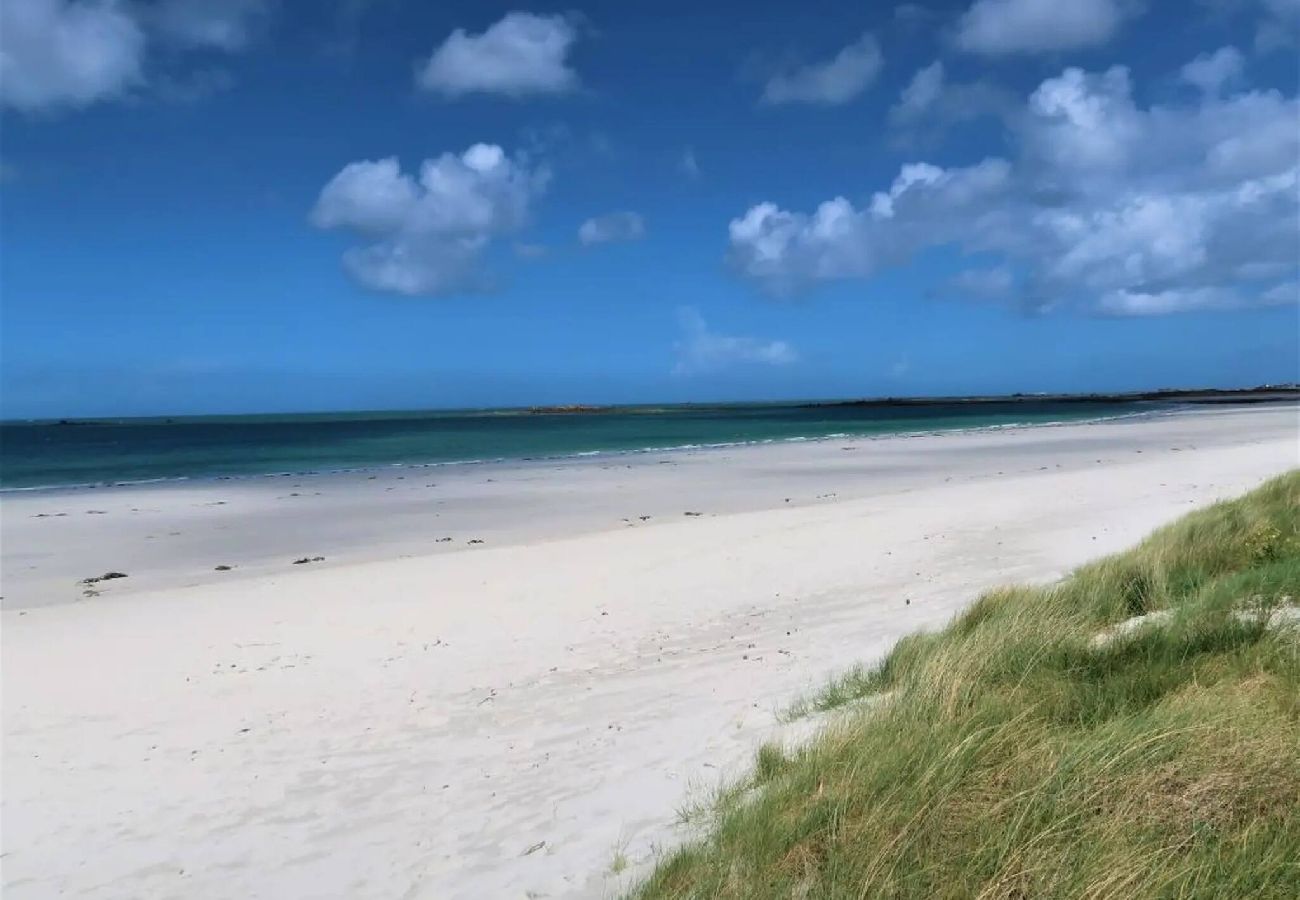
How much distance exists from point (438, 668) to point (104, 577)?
28.0ft

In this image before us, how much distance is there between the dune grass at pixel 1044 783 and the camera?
113 inches

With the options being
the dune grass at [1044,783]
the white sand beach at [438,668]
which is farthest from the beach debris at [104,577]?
the dune grass at [1044,783]

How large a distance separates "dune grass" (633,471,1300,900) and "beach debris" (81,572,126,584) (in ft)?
38.9

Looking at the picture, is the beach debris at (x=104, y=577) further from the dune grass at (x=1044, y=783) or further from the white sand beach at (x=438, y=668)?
the dune grass at (x=1044, y=783)

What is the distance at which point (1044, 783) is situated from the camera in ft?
10.7

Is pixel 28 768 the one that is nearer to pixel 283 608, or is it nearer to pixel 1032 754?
pixel 283 608

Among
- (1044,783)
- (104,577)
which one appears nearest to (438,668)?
(1044,783)

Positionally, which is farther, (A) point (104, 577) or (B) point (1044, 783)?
(A) point (104, 577)

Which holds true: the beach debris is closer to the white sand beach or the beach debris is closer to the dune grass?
the white sand beach

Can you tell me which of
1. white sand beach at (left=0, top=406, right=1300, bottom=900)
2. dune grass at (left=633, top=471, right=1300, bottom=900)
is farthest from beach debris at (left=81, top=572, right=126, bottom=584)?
dune grass at (left=633, top=471, right=1300, bottom=900)

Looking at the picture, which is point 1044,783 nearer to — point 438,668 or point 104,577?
point 438,668

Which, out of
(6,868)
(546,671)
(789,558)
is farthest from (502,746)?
(789,558)

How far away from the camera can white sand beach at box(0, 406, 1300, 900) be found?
4.34 meters

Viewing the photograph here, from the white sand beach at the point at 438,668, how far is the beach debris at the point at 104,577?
0.27m
